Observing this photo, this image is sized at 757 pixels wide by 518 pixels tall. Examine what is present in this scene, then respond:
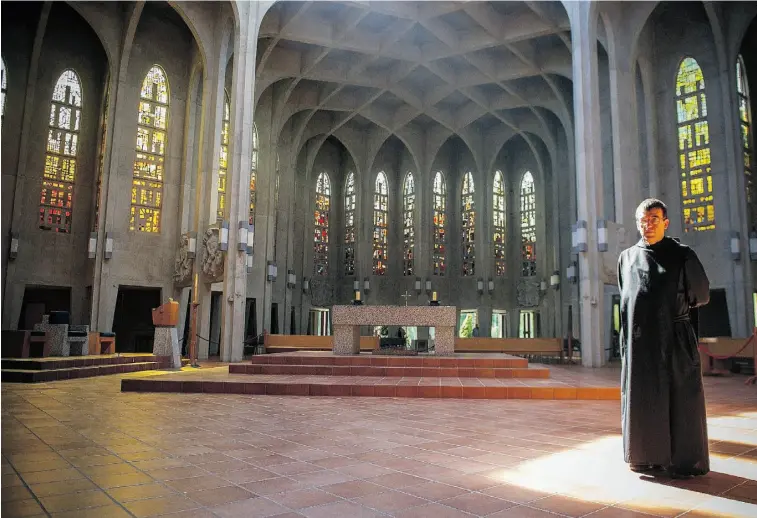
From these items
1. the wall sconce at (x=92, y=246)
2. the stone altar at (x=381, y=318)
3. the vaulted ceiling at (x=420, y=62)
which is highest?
the vaulted ceiling at (x=420, y=62)

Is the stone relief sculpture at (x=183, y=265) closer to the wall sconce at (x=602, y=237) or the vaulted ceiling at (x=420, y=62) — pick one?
the vaulted ceiling at (x=420, y=62)

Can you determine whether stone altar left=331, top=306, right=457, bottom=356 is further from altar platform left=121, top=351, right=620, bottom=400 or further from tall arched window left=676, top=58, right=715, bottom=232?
tall arched window left=676, top=58, right=715, bottom=232

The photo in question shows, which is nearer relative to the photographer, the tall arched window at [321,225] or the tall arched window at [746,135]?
the tall arched window at [746,135]

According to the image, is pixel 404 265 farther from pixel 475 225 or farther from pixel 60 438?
pixel 60 438

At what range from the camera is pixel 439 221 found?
29.4 meters

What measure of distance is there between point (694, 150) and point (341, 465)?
19.9 metres

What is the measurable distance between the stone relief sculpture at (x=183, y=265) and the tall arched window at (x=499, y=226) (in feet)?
51.6

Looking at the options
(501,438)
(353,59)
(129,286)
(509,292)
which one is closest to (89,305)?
(129,286)

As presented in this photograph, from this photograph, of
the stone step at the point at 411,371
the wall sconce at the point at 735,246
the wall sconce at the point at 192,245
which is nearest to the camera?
the stone step at the point at 411,371

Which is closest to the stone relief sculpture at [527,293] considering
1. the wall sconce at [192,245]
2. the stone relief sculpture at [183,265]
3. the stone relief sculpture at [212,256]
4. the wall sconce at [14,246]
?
the stone relief sculpture at [212,256]

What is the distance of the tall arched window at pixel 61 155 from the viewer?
60.0ft

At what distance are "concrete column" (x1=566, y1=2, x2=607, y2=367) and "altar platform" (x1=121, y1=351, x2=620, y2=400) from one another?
5943 mm

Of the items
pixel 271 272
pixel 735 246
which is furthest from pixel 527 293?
pixel 271 272

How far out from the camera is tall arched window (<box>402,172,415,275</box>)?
28.9m
